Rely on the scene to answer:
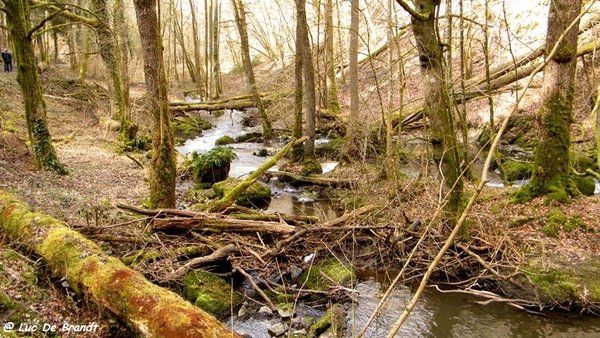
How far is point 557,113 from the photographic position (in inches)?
287

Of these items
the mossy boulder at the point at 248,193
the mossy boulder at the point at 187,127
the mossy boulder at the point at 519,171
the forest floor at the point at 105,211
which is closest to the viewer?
the forest floor at the point at 105,211

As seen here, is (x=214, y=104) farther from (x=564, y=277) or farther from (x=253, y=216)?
(x=564, y=277)

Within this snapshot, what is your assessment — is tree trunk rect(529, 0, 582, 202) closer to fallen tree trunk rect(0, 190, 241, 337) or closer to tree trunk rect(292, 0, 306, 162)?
fallen tree trunk rect(0, 190, 241, 337)

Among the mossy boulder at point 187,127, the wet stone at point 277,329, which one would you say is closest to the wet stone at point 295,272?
the wet stone at point 277,329

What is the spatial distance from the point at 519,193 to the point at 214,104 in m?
18.7

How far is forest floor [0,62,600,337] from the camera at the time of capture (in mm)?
4176

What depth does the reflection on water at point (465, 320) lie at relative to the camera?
17.4ft

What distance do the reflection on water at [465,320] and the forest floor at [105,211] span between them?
72 cm

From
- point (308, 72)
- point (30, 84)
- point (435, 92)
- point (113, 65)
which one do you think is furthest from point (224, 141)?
point (435, 92)

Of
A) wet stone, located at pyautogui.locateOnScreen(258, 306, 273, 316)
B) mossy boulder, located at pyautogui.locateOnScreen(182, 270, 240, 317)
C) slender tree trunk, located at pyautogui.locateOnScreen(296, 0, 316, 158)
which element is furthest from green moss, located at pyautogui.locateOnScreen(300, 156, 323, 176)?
wet stone, located at pyautogui.locateOnScreen(258, 306, 273, 316)

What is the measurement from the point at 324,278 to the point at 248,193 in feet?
16.3

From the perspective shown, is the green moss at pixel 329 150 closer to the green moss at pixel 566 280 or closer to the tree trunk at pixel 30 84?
the tree trunk at pixel 30 84

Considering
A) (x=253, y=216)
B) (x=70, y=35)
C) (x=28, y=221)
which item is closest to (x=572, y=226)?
(x=253, y=216)

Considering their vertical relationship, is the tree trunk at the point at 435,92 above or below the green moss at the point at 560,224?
above
